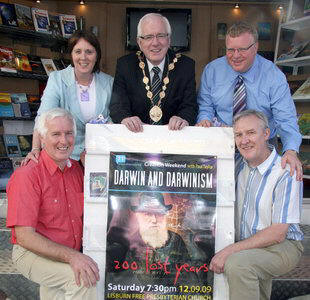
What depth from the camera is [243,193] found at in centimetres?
234

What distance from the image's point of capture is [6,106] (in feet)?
15.4

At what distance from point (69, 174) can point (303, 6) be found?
11.4ft

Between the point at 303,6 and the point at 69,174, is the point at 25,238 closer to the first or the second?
the point at 69,174

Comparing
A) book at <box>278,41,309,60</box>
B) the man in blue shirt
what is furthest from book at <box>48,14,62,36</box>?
the man in blue shirt

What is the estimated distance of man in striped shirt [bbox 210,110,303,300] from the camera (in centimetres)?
211

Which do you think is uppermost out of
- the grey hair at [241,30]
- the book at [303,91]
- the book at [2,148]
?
the grey hair at [241,30]

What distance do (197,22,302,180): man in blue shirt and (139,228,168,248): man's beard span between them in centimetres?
A: 61

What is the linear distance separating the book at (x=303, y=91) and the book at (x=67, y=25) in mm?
2650

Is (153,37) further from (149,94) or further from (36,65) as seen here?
(36,65)

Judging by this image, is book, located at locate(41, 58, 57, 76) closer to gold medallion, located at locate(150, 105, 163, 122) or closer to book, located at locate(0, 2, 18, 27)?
book, located at locate(0, 2, 18, 27)

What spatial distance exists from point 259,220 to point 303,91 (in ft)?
8.64

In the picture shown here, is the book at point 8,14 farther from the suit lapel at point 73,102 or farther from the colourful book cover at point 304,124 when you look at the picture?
the colourful book cover at point 304,124

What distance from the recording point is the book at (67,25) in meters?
5.28

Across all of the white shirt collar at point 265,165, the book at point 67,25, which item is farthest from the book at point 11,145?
the white shirt collar at point 265,165
